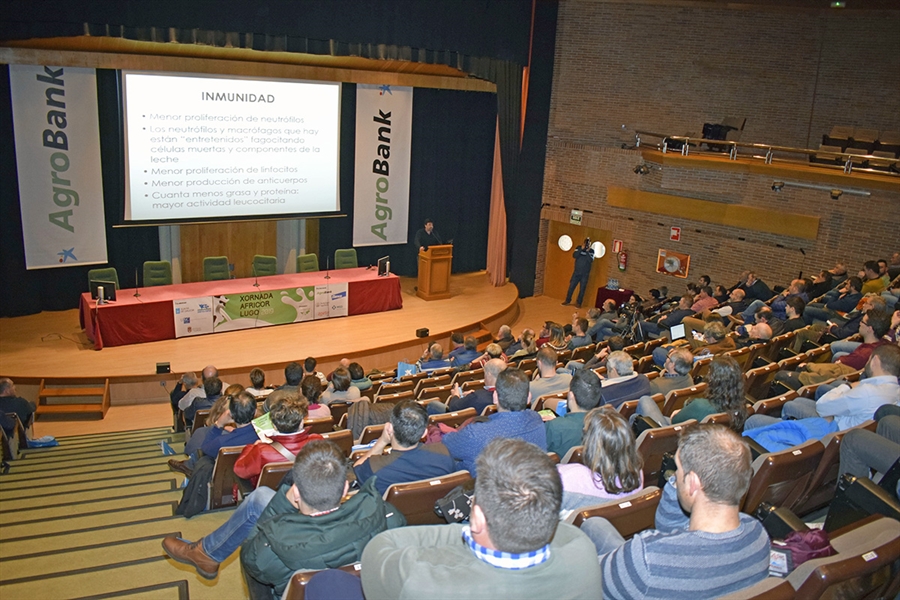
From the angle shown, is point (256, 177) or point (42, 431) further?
point (256, 177)

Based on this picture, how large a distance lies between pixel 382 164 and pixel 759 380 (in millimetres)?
9028

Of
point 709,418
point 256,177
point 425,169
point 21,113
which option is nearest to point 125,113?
point 21,113

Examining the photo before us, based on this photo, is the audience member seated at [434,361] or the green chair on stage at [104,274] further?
the green chair on stage at [104,274]

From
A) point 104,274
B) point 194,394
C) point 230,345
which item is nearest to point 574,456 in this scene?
point 194,394

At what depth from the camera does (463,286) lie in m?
14.5

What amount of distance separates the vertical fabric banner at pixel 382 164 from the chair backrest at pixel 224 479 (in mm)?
9363

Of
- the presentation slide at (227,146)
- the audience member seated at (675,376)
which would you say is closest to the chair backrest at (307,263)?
the presentation slide at (227,146)

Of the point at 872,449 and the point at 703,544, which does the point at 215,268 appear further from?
the point at 703,544

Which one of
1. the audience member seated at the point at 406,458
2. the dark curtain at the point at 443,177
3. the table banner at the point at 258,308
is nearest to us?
the audience member seated at the point at 406,458

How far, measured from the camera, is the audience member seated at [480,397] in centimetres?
536

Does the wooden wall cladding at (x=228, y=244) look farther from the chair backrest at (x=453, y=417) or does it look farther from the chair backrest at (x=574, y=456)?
the chair backrest at (x=574, y=456)

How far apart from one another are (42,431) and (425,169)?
27.5 feet

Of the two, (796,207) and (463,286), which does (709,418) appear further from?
(463,286)

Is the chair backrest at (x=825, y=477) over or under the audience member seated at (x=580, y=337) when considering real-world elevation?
over
